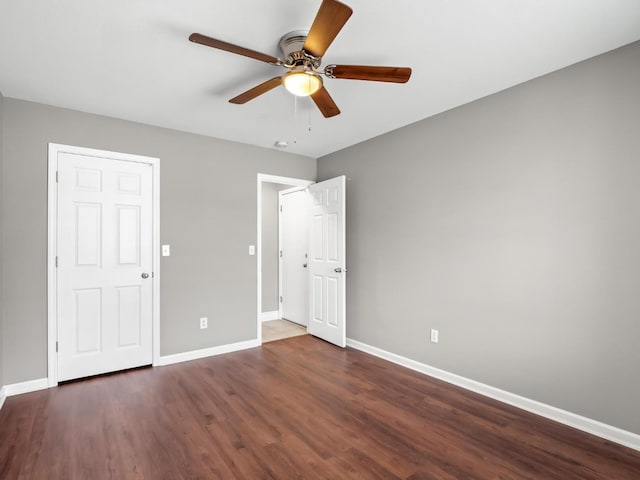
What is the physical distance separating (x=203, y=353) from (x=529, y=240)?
11.4 ft

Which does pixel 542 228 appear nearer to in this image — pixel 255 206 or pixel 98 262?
pixel 255 206

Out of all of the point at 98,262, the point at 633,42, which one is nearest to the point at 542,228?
the point at 633,42

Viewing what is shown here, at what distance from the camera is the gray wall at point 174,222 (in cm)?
287

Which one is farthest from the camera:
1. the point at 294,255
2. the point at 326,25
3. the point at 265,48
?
the point at 294,255

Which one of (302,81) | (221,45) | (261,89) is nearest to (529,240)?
(302,81)

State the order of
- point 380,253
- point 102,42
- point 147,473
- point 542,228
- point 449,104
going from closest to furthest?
point 147,473, point 102,42, point 542,228, point 449,104, point 380,253

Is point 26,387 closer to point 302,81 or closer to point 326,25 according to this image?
point 302,81

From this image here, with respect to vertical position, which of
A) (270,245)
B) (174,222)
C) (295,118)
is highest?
(295,118)

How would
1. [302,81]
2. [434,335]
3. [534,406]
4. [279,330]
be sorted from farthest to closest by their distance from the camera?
[279,330] → [434,335] → [534,406] → [302,81]

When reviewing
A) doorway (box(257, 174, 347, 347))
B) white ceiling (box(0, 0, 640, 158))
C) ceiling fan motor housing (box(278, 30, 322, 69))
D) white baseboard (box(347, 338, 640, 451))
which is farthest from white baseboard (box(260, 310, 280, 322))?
ceiling fan motor housing (box(278, 30, 322, 69))

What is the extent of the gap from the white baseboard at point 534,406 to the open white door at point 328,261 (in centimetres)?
86

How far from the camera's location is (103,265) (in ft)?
10.7

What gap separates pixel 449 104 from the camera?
304cm

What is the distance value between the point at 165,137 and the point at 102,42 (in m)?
1.56
